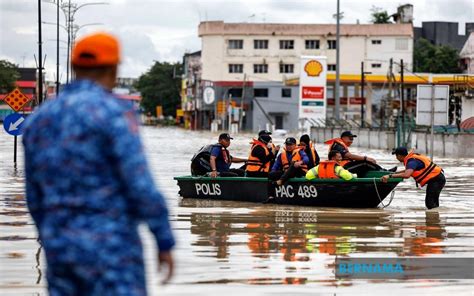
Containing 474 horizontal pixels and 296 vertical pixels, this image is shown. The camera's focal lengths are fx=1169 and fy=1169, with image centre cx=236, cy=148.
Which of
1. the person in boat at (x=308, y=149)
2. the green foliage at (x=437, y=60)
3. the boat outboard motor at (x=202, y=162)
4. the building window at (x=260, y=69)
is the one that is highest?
the green foliage at (x=437, y=60)

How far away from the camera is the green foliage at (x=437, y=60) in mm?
131625

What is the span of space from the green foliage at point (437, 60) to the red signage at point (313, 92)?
59.6 m

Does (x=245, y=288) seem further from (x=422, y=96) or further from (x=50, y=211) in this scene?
(x=422, y=96)

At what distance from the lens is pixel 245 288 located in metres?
10.6

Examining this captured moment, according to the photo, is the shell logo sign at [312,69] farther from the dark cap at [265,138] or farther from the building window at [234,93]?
the building window at [234,93]

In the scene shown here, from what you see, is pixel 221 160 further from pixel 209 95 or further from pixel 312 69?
pixel 209 95

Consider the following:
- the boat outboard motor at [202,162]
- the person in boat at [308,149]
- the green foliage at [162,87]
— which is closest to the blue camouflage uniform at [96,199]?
the person in boat at [308,149]

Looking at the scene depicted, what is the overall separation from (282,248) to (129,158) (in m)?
8.76

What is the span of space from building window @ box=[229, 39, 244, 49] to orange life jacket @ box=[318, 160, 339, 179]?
353 feet

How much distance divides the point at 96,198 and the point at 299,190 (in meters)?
15.5

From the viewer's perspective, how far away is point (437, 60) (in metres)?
133

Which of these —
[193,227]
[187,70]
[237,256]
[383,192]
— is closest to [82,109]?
[237,256]

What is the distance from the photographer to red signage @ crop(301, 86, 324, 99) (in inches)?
2862

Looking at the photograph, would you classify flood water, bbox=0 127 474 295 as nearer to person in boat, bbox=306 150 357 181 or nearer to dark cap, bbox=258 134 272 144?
person in boat, bbox=306 150 357 181
